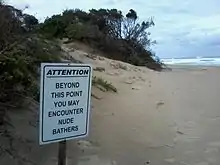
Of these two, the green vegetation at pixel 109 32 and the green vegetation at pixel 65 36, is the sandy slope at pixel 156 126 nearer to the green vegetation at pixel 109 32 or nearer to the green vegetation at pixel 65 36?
the green vegetation at pixel 65 36

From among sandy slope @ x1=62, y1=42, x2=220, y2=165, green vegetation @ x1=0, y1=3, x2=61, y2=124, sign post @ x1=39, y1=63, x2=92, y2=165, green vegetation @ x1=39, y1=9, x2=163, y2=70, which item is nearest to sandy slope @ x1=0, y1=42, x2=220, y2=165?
sandy slope @ x1=62, y1=42, x2=220, y2=165

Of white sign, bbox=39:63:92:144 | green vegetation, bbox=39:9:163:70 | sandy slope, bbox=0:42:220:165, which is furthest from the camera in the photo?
green vegetation, bbox=39:9:163:70

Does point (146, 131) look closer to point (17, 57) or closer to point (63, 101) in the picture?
point (17, 57)

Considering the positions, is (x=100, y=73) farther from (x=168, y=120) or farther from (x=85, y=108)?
(x=85, y=108)

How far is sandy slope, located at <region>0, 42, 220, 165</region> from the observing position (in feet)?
19.7

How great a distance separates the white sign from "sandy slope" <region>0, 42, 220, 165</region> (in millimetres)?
1926

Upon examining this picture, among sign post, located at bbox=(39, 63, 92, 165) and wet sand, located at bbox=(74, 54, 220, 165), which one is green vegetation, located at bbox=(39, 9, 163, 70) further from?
sign post, located at bbox=(39, 63, 92, 165)

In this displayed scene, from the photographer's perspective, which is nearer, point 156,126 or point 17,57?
point 17,57

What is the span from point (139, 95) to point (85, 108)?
7.71m

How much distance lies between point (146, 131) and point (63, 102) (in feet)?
13.6

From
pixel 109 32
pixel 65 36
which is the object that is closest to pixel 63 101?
pixel 65 36

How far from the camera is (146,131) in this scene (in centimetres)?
759

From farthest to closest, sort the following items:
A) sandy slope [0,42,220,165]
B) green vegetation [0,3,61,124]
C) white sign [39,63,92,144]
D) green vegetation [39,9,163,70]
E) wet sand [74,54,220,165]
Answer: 1. green vegetation [39,9,163,70]
2. wet sand [74,54,220,165]
3. sandy slope [0,42,220,165]
4. green vegetation [0,3,61,124]
5. white sign [39,63,92,144]

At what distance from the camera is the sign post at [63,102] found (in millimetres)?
3555
